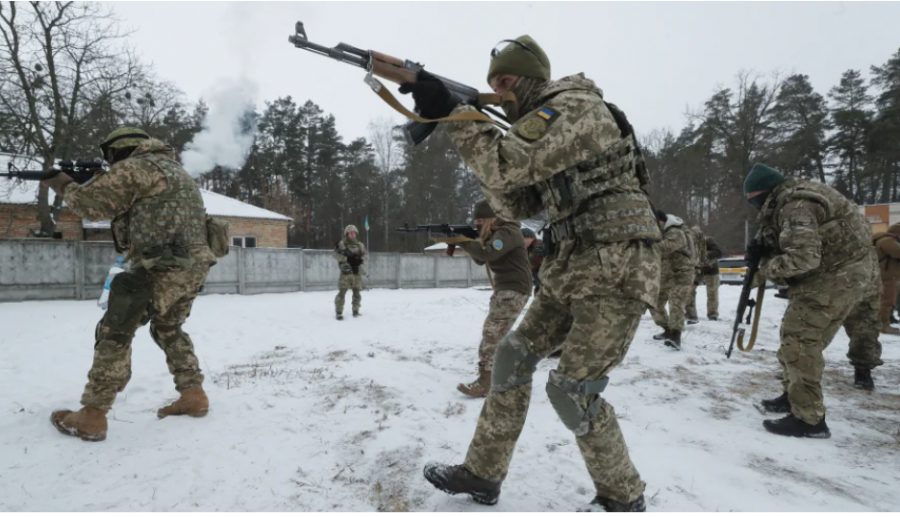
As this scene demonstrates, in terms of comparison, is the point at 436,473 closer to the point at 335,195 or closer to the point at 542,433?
the point at 542,433

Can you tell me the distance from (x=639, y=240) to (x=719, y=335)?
659cm

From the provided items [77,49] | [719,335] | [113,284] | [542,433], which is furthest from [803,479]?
[77,49]

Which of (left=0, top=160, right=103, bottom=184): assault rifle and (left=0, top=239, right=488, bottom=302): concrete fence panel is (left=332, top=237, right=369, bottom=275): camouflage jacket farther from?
(left=0, top=160, right=103, bottom=184): assault rifle

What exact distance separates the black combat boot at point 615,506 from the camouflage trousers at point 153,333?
111 inches

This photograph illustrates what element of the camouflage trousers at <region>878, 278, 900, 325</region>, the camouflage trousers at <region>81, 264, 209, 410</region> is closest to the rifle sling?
the camouflage trousers at <region>81, 264, 209, 410</region>

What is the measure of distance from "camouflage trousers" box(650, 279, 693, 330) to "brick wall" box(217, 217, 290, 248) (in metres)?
18.8

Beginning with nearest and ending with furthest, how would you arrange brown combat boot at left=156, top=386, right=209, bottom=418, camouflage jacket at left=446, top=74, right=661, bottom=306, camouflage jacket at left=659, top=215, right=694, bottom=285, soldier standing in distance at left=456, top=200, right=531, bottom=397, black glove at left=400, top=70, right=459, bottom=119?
camouflage jacket at left=446, top=74, right=661, bottom=306 → black glove at left=400, top=70, right=459, bottom=119 → brown combat boot at left=156, top=386, right=209, bottom=418 → soldier standing in distance at left=456, top=200, right=531, bottom=397 → camouflage jacket at left=659, top=215, right=694, bottom=285

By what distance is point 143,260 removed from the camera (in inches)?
122

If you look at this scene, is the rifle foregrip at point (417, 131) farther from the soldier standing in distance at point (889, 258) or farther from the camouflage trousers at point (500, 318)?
the soldier standing in distance at point (889, 258)

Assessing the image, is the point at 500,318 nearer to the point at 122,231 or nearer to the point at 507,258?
the point at 507,258

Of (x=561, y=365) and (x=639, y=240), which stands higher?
(x=639, y=240)

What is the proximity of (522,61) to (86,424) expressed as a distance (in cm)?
333

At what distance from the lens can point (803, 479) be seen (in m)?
2.61

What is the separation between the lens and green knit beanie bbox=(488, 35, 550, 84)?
7.08ft
